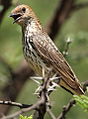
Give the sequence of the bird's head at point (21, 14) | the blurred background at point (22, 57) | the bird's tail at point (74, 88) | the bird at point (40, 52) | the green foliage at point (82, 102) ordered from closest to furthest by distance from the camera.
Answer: the green foliage at point (82, 102) < the bird's tail at point (74, 88) < the bird at point (40, 52) < the bird's head at point (21, 14) < the blurred background at point (22, 57)

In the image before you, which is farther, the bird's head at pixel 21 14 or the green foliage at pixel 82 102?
the bird's head at pixel 21 14

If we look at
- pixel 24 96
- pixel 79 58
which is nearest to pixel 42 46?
pixel 79 58

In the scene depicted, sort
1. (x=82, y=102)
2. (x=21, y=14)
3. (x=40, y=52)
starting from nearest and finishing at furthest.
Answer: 1. (x=82, y=102)
2. (x=40, y=52)
3. (x=21, y=14)

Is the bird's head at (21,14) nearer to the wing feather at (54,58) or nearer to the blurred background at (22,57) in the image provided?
the wing feather at (54,58)

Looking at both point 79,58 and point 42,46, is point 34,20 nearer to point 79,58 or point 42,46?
point 42,46

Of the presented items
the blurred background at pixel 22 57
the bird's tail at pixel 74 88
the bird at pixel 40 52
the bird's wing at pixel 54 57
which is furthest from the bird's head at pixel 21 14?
the bird's tail at pixel 74 88

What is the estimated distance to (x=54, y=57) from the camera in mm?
6059

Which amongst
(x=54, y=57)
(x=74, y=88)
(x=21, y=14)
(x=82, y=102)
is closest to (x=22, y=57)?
(x=21, y=14)

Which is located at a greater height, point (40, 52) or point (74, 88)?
point (40, 52)

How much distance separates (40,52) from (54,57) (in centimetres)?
17

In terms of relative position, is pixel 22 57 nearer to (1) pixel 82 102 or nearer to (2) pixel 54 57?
(2) pixel 54 57

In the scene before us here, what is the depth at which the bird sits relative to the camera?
5734mm

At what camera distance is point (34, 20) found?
667 centimetres

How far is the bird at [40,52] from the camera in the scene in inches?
226
